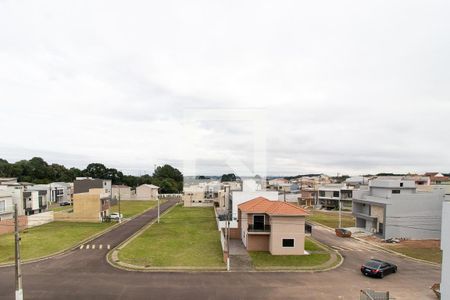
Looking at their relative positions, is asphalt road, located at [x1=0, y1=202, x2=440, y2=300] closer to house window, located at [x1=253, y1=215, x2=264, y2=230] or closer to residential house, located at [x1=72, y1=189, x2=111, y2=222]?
house window, located at [x1=253, y1=215, x2=264, y2=230]

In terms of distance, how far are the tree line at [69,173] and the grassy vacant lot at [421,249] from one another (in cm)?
8402

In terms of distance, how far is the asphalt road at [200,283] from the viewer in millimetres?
17594

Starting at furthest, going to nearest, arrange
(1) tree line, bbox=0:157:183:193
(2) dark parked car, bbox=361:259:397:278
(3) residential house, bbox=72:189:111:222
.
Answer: (1) tree line, bbox=0:157:183:193 < (3) residential house, bbox=72:189:111:222 < (2) dark parked car, bbox=361:259:397:278

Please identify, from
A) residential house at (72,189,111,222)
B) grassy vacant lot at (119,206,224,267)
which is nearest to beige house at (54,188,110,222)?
residential house at (72,189,111,222)

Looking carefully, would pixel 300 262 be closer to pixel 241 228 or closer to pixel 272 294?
pixel 272 294

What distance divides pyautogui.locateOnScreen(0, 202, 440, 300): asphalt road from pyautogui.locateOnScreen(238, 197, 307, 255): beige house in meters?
4.83

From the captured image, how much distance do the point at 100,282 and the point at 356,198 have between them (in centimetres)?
3825

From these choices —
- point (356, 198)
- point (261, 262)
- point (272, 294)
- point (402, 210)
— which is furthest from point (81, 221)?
point (402, 210)

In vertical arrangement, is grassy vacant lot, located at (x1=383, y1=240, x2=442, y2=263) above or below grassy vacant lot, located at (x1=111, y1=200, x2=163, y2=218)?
above

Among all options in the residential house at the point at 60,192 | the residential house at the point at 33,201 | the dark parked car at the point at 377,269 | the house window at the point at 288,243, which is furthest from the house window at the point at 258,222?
the residential house at the point at 60,192

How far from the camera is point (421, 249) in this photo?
3038 centimetres

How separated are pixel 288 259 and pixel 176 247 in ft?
37.0

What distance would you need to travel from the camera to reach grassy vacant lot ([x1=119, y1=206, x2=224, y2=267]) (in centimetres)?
2414

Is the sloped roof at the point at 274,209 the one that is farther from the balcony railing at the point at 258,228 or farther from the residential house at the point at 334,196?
the residential house at the point at 334,196
